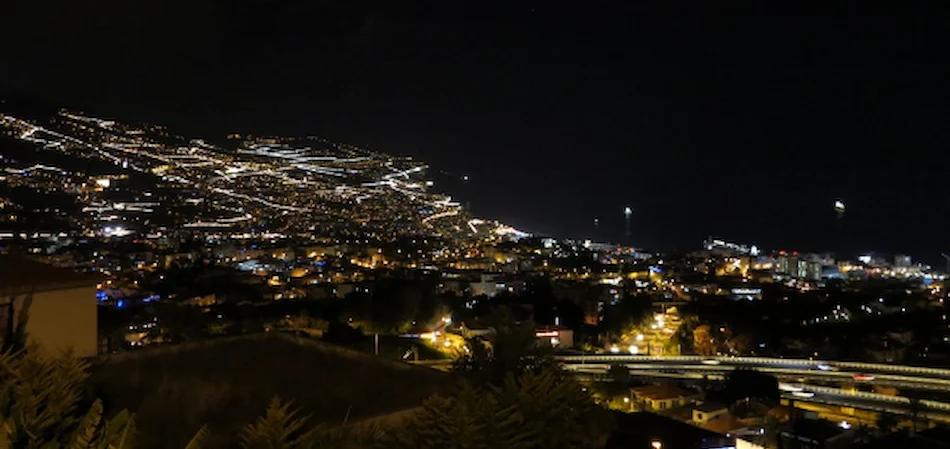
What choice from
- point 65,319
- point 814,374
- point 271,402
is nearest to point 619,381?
point 814,374

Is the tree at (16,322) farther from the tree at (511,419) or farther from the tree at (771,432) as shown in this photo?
the tree at (771,432)

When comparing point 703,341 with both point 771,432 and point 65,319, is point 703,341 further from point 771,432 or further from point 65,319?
point 65,319

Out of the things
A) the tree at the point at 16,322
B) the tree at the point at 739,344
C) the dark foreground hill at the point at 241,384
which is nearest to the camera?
the dark foreground hill at the point at 241,384

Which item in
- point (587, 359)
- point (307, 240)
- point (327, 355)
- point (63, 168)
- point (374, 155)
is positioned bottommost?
point (587, 359)

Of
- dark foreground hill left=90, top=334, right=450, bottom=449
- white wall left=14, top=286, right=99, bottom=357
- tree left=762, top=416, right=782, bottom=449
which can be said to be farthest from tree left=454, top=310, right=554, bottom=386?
tree left=762, top=416, right=782, bottom=449

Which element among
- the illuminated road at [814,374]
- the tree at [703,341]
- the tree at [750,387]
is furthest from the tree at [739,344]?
the tree at [750,387]

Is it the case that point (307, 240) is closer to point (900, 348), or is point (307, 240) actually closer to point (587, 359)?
point (587, 359)

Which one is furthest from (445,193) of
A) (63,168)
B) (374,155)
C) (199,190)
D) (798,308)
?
(798,308)
